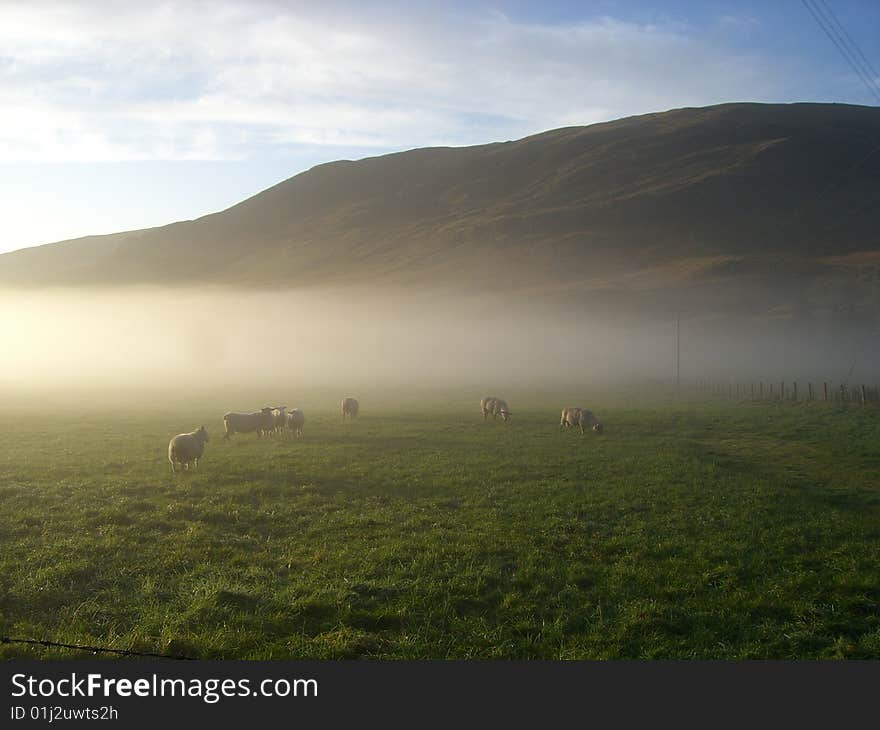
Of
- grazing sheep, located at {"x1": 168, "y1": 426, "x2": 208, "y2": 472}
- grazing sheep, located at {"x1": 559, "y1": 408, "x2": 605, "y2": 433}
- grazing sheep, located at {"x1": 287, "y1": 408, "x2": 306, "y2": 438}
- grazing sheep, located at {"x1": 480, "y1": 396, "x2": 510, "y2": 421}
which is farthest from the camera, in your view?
grazing sheep, located at {"x1": 480, "y1": 396, "x2": 510, "y2": 421}

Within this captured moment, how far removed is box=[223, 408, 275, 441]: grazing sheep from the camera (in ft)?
94.3

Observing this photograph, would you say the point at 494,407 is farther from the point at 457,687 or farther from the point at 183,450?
the point at 457,687

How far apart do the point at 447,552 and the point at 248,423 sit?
1913 cm

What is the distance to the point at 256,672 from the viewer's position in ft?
22.6

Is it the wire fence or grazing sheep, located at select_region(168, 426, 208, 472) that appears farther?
the wire fence

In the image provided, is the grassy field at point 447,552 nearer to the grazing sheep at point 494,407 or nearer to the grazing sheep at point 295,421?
the grazing sheep at point 295,421

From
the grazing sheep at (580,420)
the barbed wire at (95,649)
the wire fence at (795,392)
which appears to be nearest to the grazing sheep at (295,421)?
the grazing sheep at (580,420)

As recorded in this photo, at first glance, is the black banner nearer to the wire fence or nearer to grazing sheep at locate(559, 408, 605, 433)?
grazing sheep at locate(559, 408, 605, 433)

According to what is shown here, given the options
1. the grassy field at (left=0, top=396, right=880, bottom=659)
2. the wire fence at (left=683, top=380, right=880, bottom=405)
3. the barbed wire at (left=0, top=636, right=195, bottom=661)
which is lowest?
the grassy field at (left=0, top=396, right=880, bottom=659)

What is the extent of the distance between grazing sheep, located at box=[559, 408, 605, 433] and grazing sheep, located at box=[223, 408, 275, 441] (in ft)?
45.5

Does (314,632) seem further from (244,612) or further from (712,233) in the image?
(712,233)

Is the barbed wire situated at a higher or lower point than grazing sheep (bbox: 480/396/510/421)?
lower

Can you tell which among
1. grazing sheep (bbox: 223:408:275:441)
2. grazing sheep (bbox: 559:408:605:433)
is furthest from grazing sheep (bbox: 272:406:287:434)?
grazing sheep (bbox: 559:408:605:433)

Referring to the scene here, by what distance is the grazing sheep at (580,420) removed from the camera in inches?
1166
